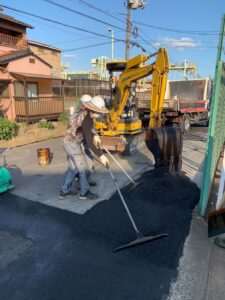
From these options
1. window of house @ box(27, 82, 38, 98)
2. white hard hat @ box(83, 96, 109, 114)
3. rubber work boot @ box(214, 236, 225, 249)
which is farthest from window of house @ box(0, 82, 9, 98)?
rubber work boot @ box(214, 236, 225, 249)

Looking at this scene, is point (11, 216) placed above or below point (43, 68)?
below

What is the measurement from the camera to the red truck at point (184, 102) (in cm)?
1176

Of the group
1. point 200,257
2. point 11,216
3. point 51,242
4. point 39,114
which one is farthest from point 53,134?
point 200,257

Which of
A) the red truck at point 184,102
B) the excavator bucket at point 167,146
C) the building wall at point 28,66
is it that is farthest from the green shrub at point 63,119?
the excavator bucket at point 167,146

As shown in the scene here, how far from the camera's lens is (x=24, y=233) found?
360cm

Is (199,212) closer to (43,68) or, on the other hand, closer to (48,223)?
(48,223)

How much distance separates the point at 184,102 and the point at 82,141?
9.55 m

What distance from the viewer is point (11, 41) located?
1723 centimetres

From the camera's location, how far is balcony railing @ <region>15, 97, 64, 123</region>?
13.3 m

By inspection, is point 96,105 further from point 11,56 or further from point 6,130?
point 11,56

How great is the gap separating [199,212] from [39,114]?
11836mm

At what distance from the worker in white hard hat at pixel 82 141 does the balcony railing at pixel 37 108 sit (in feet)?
30.9

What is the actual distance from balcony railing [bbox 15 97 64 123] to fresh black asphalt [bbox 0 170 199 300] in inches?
366

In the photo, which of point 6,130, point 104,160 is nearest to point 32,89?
point 6,130
